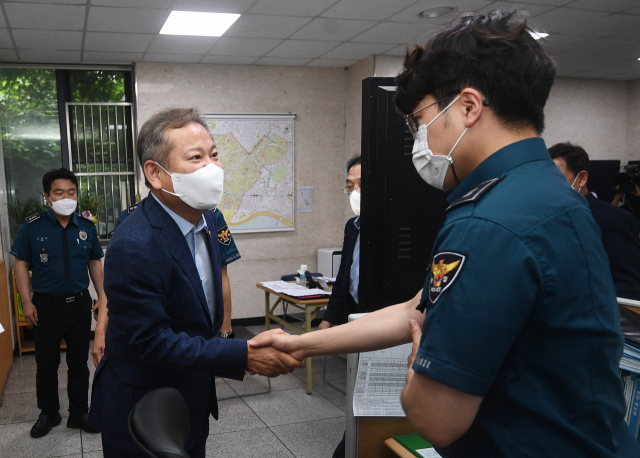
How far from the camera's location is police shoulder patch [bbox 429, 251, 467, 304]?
71 centimetres

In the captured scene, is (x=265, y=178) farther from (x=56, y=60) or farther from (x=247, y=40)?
(x=56, y=60)

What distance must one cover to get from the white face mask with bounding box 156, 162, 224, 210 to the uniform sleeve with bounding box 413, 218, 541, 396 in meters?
0.97

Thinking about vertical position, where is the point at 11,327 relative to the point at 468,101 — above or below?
below

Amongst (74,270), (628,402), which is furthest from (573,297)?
(74,270)

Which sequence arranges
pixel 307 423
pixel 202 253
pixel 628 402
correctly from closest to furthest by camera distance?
pixel 628 402
pixel 202 253
pixel 307 423

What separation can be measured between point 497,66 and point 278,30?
3.82 meters

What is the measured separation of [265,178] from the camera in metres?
5.68

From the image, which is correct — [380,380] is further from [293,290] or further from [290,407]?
[293,290]

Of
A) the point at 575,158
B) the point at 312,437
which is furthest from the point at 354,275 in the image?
the point at 575,158

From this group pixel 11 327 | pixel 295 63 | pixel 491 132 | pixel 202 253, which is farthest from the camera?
pixel 295 63

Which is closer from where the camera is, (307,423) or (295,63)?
(307,423)

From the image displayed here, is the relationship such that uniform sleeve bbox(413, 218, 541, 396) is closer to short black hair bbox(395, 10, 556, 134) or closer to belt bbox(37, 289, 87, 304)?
short black hair bbox(395, 10, 556, 134)

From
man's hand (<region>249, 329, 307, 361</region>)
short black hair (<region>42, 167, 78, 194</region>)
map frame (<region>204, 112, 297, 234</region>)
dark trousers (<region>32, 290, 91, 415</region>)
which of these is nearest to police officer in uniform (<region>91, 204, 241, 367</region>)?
dark trousers (<region>32, 290, 91, 415</region>)

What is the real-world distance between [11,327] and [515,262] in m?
4.92
